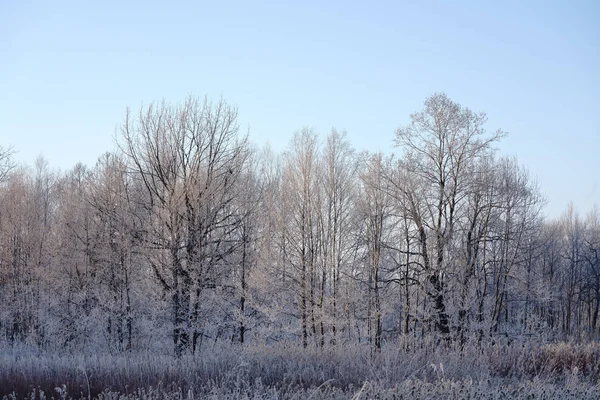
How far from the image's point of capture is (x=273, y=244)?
23.0 m

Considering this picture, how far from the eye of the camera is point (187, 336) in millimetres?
18406

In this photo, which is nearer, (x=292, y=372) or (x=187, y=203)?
(x=292, y=372)

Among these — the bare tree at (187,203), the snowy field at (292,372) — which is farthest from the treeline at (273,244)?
the snowy field at (292,372)

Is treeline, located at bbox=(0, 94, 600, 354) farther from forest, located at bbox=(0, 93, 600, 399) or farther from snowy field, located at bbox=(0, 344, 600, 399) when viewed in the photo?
snowy field, located at bbox=(0, 344, 600, 399)

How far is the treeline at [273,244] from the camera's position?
18.2 m

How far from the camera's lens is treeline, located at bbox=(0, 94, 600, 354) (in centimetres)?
1819

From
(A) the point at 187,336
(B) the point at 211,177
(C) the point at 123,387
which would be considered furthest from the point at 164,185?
(C) the point at 123,387

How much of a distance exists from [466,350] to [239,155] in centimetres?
1214

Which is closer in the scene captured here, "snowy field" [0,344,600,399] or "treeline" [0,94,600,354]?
"snowy field" [0,344,600,399]

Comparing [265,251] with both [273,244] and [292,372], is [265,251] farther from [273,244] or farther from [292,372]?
[292,372]

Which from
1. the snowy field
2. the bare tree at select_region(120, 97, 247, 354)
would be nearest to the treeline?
the bare tree at select_region(120, 97, 247, 354)

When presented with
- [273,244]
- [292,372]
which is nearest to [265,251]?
[273,244]

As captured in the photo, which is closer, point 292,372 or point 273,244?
point 292,372

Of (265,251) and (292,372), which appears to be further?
(265,251)
